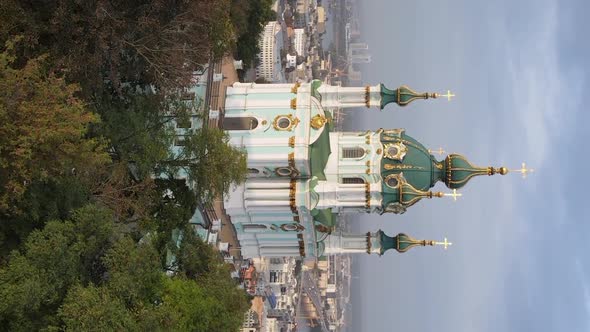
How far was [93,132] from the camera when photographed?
22797mm

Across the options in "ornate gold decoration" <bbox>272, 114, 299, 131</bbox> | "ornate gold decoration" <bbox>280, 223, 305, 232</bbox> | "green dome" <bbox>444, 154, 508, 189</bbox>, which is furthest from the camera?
"ornate gold decoration" <bbox>280, 223, 305, 232</bbox>

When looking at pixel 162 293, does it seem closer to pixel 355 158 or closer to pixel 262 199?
pixel 262 199

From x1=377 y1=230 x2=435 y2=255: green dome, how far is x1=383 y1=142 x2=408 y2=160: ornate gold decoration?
210 inches

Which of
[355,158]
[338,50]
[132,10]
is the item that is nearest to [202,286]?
[132,10]

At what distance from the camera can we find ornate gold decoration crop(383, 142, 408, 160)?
31016mm

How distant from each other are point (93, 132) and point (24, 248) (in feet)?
20.1

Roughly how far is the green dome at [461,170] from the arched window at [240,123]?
366 inches

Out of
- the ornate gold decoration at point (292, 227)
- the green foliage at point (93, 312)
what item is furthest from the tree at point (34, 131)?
the ornate gold decoration at point (292, 227)

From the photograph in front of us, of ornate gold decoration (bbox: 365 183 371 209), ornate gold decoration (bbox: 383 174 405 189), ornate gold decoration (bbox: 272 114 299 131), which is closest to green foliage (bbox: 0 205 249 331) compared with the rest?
ornate gold decoration (bbox: 365 183 371 209)

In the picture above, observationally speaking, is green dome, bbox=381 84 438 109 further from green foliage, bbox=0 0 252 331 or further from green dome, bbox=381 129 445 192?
green foliage, bbox=0 0 252 331

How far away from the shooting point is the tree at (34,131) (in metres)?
16.2

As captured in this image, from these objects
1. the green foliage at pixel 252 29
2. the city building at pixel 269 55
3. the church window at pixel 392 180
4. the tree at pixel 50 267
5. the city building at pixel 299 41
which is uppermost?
the city building at pixel 299 41

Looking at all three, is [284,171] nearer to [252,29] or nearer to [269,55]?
[252,29]

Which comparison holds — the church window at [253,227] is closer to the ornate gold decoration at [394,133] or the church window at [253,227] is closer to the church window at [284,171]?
the church window at [284,171]
